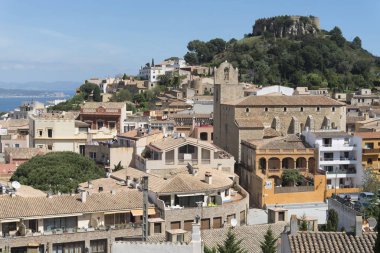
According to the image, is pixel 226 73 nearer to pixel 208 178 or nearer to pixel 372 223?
pixel 208 178

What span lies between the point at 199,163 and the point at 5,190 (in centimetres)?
1405

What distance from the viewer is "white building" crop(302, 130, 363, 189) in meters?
45.8

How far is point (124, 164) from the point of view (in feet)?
154

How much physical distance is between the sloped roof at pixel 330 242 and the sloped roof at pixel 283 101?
121 ft

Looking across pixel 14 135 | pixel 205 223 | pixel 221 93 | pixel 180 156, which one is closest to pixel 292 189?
pixel 180 156

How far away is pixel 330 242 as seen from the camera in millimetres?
15242

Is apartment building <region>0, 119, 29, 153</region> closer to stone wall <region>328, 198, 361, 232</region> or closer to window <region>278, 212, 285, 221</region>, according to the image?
window <region>278, 212, 285, 221</region>

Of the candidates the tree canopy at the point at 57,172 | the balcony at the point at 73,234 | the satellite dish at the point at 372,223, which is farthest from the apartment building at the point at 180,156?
the satellite dish at the point at 372,223

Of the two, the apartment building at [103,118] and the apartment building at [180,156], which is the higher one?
the apartment building at [103,118]

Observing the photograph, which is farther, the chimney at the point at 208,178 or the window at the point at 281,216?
the chimney at the point at 208,178

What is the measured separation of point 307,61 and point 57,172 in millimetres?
81750

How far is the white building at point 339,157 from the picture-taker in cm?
4581

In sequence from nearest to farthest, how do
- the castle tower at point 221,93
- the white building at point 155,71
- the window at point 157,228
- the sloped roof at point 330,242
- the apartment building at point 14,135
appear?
the sloped roof at point 330,242
the window at point 157,228
the castle tower at point 221,93
the apartment building at point 14,135
the white building at point 155,71

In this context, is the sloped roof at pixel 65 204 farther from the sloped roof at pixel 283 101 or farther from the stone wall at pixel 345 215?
the sloped roof at pixel 283 101
